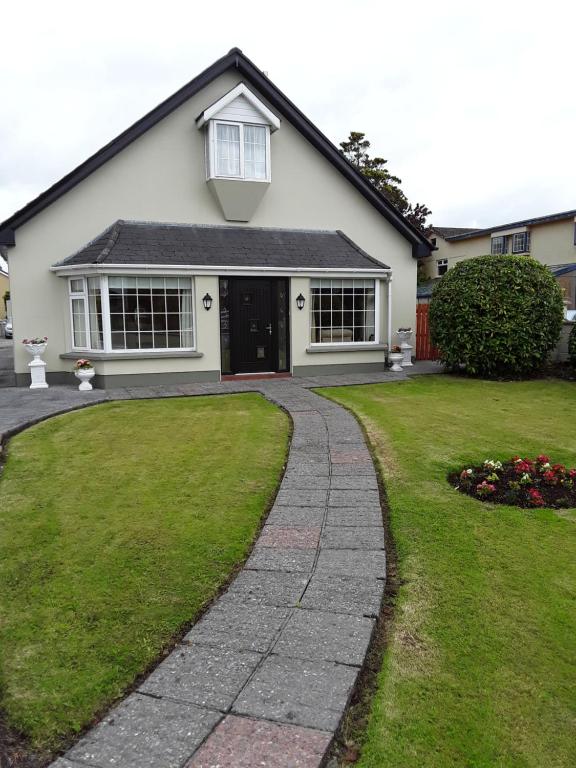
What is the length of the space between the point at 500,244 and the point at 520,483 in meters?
31.8

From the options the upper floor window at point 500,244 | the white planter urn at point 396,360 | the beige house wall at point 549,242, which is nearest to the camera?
the white planter urn at point 396,360

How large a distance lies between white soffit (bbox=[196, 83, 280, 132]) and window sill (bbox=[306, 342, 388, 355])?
18.4 ft

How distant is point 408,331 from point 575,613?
40.7ft

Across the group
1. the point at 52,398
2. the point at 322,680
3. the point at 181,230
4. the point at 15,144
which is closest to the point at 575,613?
the point at 322,680

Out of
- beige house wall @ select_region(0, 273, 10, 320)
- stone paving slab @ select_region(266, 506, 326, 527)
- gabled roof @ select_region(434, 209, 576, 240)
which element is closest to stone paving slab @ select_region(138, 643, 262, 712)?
stone paving slab @ select_region(266, 506, 326, 527)

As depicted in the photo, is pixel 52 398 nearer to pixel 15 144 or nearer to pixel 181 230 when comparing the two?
pixel 181 230

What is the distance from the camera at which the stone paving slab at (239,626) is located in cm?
304

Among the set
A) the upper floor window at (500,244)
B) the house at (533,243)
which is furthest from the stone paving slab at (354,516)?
the upper floor window at (500,244)

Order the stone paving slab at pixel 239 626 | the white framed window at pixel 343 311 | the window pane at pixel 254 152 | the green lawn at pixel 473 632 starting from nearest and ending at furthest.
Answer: the green lawn at pixel 473 632, the stone paving slab at pixel 239 626, the window pane at pixel 254 152, the white framed window at pixel 343 311

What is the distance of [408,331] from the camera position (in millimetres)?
15289

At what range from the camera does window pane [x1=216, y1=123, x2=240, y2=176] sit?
42.6 feet

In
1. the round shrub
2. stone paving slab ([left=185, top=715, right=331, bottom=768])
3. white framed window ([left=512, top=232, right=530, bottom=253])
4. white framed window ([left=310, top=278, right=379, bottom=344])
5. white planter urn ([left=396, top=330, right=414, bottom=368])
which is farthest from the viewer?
white framed window ([left=512, top=232, right=530, bottom=253])

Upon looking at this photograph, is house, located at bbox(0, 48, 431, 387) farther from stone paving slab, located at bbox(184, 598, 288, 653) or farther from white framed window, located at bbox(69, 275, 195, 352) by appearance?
stone paving slab, located at bbox(184, 598, 288, 653)

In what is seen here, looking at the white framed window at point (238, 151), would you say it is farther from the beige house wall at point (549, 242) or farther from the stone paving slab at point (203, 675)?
the beige house wall at point (549, 242)
